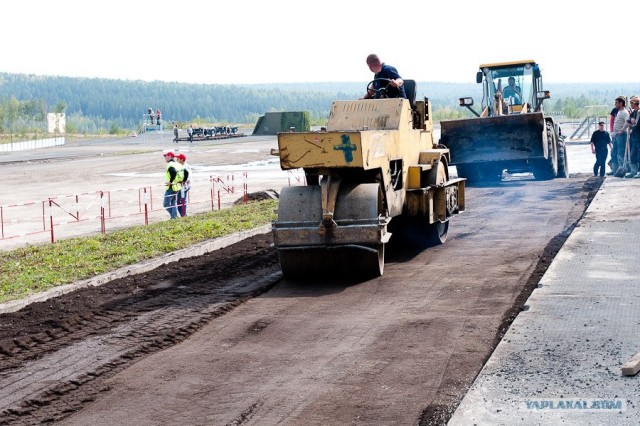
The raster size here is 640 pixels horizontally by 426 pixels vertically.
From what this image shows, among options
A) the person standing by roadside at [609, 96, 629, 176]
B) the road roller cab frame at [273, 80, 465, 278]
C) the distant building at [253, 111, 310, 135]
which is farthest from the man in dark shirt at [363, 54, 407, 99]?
the distant building at [253, 111, 310, 135]

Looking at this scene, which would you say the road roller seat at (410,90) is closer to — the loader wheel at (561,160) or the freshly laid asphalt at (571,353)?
the freshly laid asphalt at (571,353)

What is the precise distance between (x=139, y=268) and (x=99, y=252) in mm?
1789

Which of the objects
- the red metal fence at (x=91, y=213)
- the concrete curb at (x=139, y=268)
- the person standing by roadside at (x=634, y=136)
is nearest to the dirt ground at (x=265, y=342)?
the concrete curb at (x=139, y=268)

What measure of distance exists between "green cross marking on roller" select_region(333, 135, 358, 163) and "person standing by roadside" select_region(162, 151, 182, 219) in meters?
10.1

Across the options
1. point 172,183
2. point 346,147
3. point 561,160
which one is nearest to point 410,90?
point 346,147

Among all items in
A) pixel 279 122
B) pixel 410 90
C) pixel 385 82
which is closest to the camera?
pixel 385 82

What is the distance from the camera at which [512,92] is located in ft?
93.1

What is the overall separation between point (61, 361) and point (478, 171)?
18.3m

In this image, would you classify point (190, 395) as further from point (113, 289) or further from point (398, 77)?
point (398, 77)

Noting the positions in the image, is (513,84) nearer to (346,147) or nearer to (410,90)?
(410,90)

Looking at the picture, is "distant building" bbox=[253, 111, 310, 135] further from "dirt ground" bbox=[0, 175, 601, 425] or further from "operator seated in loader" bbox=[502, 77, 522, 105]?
"dirt ground" bbox=[0, 175, 601, 425]

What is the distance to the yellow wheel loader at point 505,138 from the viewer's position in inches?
967

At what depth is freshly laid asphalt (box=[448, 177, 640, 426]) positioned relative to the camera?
7082 millimetres

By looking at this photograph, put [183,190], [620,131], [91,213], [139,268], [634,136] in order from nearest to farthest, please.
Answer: [139,268] → [183,190] → [634,136] → [620,131] → [91,213]
